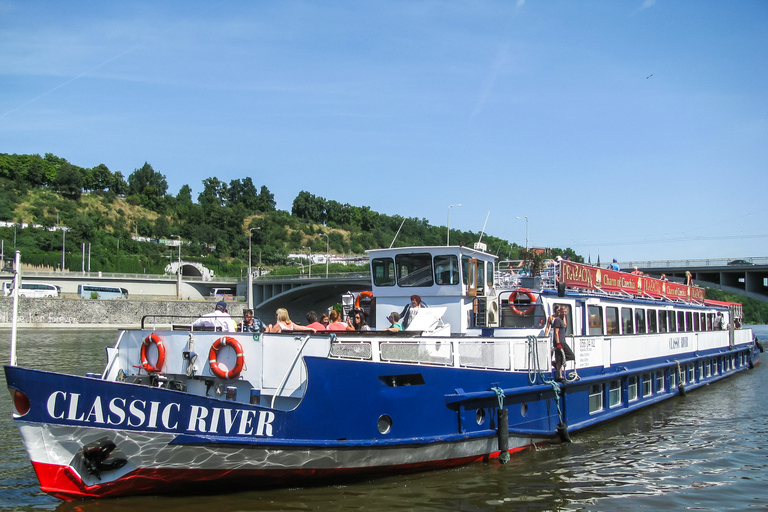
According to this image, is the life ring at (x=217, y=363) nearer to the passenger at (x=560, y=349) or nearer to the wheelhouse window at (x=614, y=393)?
the passenger at (x=560, y=349)

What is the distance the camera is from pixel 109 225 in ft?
357

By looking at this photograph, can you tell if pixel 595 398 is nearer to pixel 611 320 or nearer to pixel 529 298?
pixel 611 320

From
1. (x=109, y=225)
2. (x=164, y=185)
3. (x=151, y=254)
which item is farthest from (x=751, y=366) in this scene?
(x=164, y=185)

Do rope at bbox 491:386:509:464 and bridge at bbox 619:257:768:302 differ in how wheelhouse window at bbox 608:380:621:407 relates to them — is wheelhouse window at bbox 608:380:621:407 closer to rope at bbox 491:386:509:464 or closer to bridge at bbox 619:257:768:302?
rope at bbox 491:386:509:464

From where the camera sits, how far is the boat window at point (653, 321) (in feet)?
59.8

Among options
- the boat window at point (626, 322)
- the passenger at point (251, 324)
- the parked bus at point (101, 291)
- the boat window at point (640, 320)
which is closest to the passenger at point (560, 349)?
the boat window at point (626, 322)

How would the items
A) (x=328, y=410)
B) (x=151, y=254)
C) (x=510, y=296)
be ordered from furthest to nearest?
1. (x=151, y=254)
2. (x=510, y=296)
3. (x=328, y=410)

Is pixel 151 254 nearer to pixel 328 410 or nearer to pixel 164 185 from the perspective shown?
pixel 164 185

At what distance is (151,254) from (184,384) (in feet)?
308

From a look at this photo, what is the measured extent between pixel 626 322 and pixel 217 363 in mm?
11147

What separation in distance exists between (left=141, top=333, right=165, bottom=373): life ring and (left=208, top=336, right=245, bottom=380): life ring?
98 cm

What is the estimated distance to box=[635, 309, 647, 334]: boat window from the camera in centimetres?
1725

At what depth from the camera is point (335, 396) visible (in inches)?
351

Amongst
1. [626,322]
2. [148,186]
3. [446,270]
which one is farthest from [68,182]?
[626,322]
